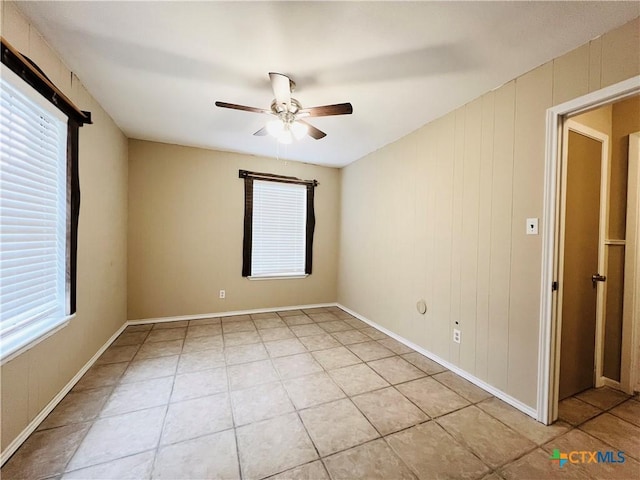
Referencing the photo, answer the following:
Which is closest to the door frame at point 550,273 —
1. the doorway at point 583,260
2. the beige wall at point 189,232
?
the doorway at point 583,260

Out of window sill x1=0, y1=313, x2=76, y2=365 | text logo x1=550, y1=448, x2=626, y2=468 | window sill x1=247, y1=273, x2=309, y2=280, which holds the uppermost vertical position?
window sill x1=0, y1=313, x2=76, y2=365

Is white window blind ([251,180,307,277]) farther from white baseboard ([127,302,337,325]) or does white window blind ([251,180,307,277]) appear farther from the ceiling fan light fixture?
the ceiling fan light fixture

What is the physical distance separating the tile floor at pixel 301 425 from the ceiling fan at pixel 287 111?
6.89ft

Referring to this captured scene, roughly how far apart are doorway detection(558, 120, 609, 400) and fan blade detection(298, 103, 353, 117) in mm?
1643

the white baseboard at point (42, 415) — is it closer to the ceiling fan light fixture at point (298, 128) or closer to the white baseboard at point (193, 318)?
the white baseboard at point (193, 318)

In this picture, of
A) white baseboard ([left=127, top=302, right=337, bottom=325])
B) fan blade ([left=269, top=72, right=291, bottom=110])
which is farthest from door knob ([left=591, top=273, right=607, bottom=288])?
white baseboard ([left=127, top=302, right=337, bottom=325])

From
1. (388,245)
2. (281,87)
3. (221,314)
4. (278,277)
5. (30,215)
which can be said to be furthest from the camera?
(278,277)

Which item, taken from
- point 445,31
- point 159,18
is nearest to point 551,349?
point 445,31

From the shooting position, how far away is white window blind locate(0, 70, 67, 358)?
1335 mm

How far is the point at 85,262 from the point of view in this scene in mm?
2156

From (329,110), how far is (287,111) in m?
0.39

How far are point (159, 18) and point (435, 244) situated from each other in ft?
8.80


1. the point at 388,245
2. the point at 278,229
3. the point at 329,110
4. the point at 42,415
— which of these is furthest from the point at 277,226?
the point at 42,415

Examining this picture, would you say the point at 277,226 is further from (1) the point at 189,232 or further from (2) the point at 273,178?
(1) the point at 189,232
